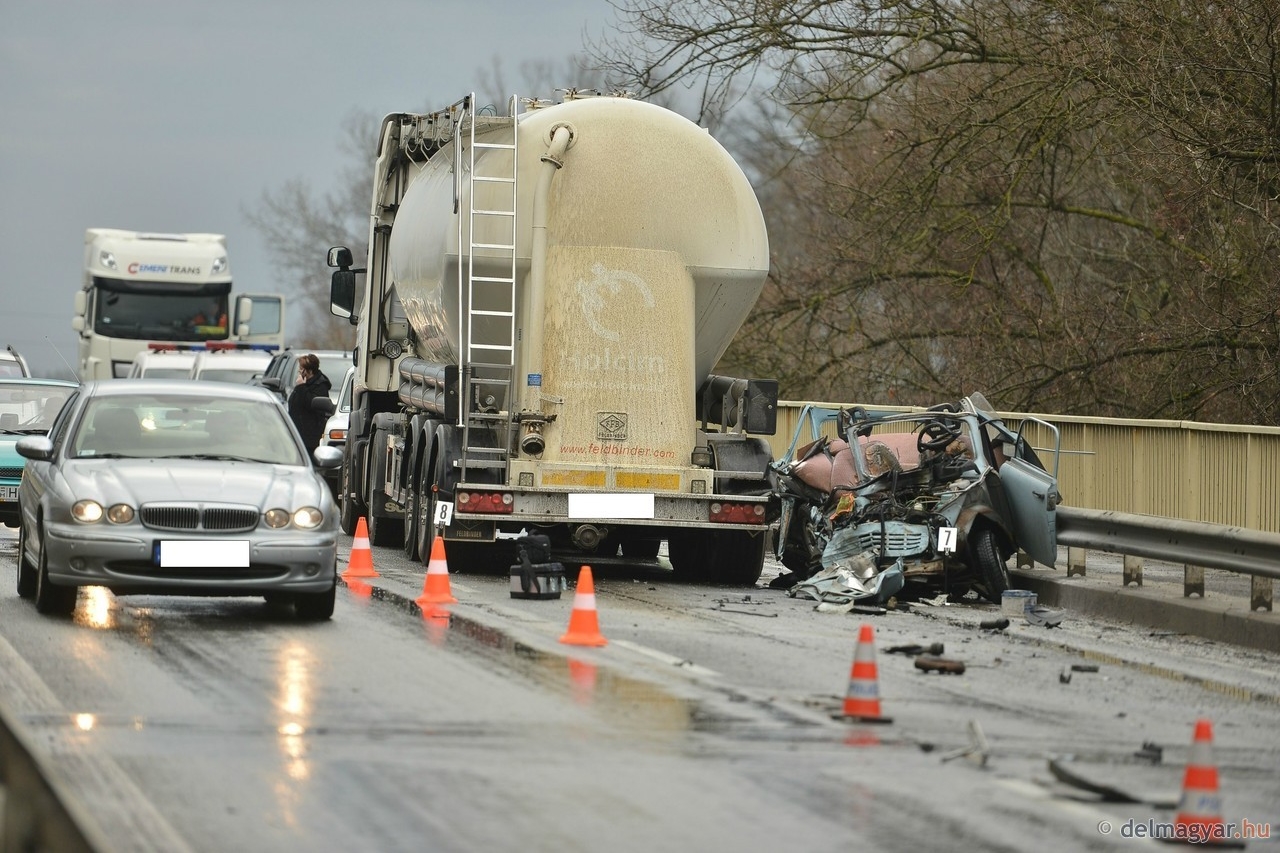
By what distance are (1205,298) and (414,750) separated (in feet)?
54.2

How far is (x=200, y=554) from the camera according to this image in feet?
39.1

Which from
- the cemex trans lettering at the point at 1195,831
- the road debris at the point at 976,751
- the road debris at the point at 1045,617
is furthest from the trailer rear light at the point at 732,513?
the cemex trans lettering at the point at 1195,831

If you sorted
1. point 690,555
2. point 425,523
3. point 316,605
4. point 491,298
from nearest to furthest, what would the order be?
1. point 316,605
2. point 491,298
3. point 425,523
4. point 690,555

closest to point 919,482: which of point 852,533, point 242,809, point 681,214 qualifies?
point 852,533

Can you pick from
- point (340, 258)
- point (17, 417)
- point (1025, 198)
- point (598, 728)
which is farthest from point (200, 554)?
point (1025, 198)

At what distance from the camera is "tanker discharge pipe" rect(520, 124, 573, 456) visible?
645 inches

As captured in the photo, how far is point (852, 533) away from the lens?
15789mm

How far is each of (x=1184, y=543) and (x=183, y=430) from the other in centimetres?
683

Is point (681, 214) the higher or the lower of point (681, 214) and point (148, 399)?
the higher

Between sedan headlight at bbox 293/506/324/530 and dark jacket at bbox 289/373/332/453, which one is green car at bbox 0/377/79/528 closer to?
dark jacket at bbox 289/373/332/453

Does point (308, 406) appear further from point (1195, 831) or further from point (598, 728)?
point (1195, 831)

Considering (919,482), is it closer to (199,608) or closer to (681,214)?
(681,214)

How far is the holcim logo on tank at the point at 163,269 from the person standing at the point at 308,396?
22803 mm

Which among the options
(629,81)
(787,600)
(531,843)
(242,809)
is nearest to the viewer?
(531,843)
